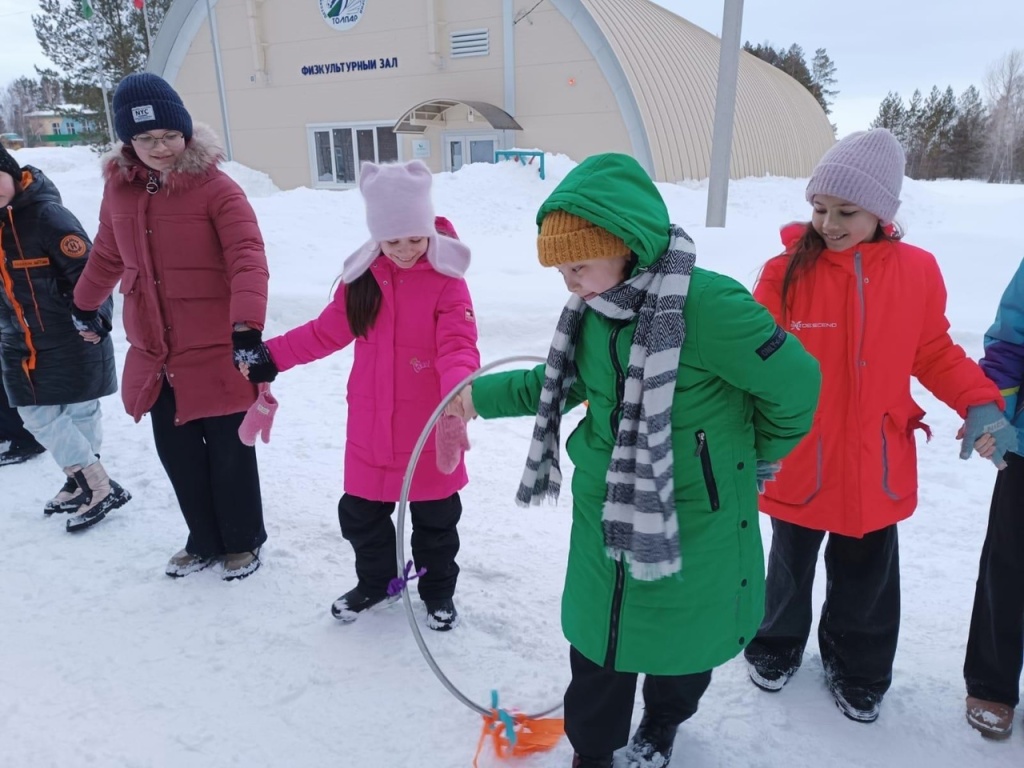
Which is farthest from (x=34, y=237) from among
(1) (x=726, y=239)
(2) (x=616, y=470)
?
(1) (x=726, y=239)

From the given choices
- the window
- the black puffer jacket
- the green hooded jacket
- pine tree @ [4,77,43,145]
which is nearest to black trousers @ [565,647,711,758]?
the green hooded jacket

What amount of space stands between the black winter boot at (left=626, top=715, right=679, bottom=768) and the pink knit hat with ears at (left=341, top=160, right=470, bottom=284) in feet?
5.74

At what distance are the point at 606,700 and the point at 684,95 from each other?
18.8 meters

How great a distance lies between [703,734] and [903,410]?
1276 millimetres

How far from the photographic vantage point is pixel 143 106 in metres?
2.95

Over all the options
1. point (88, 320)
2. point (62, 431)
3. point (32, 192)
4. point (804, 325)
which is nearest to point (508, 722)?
point (804, 325)

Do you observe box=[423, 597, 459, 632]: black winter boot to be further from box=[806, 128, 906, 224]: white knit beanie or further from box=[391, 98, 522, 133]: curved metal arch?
box=[391, 98, 522, 133]: curved metal arch

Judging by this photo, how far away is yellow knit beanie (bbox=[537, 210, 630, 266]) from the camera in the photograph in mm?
1775

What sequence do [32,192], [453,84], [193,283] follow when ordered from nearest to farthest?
[193,283], [32,192], [453,84]

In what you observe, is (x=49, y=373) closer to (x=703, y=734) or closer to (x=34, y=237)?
(x=34, y=237)

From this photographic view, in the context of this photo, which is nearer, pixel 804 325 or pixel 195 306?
pixel 804 325

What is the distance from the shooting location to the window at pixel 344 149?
20.4 m

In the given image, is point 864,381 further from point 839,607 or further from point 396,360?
point 396,360

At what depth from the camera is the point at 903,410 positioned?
2.35 meters
